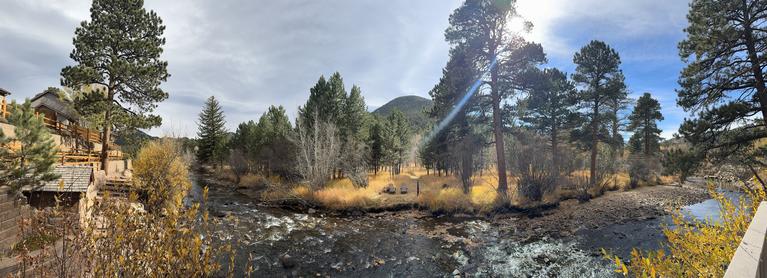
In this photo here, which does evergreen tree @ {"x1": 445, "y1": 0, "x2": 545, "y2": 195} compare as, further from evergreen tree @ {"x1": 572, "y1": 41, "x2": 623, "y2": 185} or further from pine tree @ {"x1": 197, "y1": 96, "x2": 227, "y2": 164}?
pine tree @ {"x1": 197, "y1": 96, "x2": 227, "y2": 164}

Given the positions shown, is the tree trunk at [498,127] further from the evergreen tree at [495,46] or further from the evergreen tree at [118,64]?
the evergreen tree at [118,64]

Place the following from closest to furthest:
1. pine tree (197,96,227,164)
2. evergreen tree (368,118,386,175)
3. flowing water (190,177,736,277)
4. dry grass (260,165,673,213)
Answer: flowing water (190,177,736,277) < dry grass (260,165,673,213) < evergreen tree (368,118,386,175) < pine tree (197,96,227,164)

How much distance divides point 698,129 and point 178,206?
18.0 metres

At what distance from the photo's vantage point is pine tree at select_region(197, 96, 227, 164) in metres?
55.3

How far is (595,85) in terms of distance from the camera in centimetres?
2506

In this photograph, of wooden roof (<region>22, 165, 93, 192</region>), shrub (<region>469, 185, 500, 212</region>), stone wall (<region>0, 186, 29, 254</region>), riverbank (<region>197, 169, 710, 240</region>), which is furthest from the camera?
shrub (<region>469, 185, 500, 212</region>)

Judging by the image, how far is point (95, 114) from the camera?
17.3m

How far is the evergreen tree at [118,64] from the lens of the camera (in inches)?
683

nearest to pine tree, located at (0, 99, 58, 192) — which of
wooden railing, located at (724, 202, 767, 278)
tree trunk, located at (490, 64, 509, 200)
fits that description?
wooden railing, located at (724, 202, 767, 278)

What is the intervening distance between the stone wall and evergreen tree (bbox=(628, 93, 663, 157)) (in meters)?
40.4

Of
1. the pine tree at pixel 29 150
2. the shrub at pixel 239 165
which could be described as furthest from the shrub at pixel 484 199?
the shrub at pixel 239 165

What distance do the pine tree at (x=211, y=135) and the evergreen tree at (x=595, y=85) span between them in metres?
54.3

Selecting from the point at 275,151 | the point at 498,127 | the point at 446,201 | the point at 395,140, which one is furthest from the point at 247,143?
the point at 498,127

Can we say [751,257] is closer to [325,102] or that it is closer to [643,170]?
[325,102]
